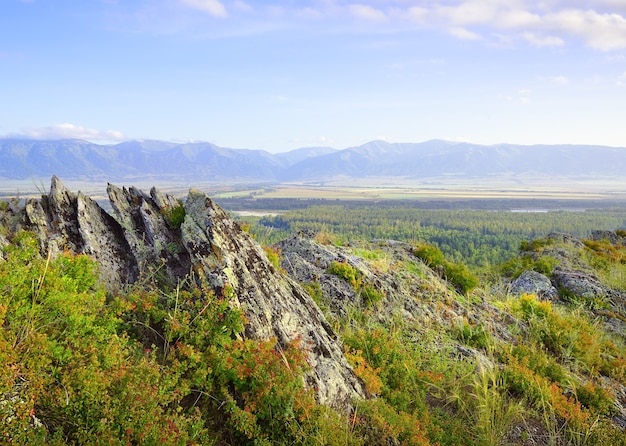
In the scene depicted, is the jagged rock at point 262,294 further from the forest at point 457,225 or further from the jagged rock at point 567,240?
the forest at point 457,225

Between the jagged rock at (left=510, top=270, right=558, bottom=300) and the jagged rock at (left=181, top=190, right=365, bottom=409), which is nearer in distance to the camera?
the jagged rock at (left=181, top=190, right=365, bottom=409)

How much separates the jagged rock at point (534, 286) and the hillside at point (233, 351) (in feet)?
14.6

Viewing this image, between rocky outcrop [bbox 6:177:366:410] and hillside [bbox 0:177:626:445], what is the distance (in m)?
0.03

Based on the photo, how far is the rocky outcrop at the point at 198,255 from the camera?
17.5 feet

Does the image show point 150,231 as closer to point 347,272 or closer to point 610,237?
point 347,272

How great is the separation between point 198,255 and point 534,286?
1330 cm

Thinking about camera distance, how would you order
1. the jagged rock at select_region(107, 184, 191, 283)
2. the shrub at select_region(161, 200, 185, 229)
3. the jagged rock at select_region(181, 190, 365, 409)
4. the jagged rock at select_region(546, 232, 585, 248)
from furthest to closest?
1. the jagged rock at select_region(546, 232, 585, 248)
2. the shrub at select_region(161, 200, 185, 229)
3. the jagged rock at select_region(107, 184, 191, 283)
4. the jagged rock at select_region(181, 190, 365, 409)

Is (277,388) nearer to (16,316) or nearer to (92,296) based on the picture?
(92,296)

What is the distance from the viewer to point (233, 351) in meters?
4.52

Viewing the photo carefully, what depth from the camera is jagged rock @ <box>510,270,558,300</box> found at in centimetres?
1380

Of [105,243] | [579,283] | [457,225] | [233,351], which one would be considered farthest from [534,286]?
[457,225]

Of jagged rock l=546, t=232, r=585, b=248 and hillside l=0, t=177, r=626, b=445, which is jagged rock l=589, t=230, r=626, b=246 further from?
hillside l=0, t=177, r=626, b=445

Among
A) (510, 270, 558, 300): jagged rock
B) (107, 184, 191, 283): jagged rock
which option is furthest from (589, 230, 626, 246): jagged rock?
(107, 184, 191, 283): jagged rock

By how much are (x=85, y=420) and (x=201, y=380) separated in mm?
1147
